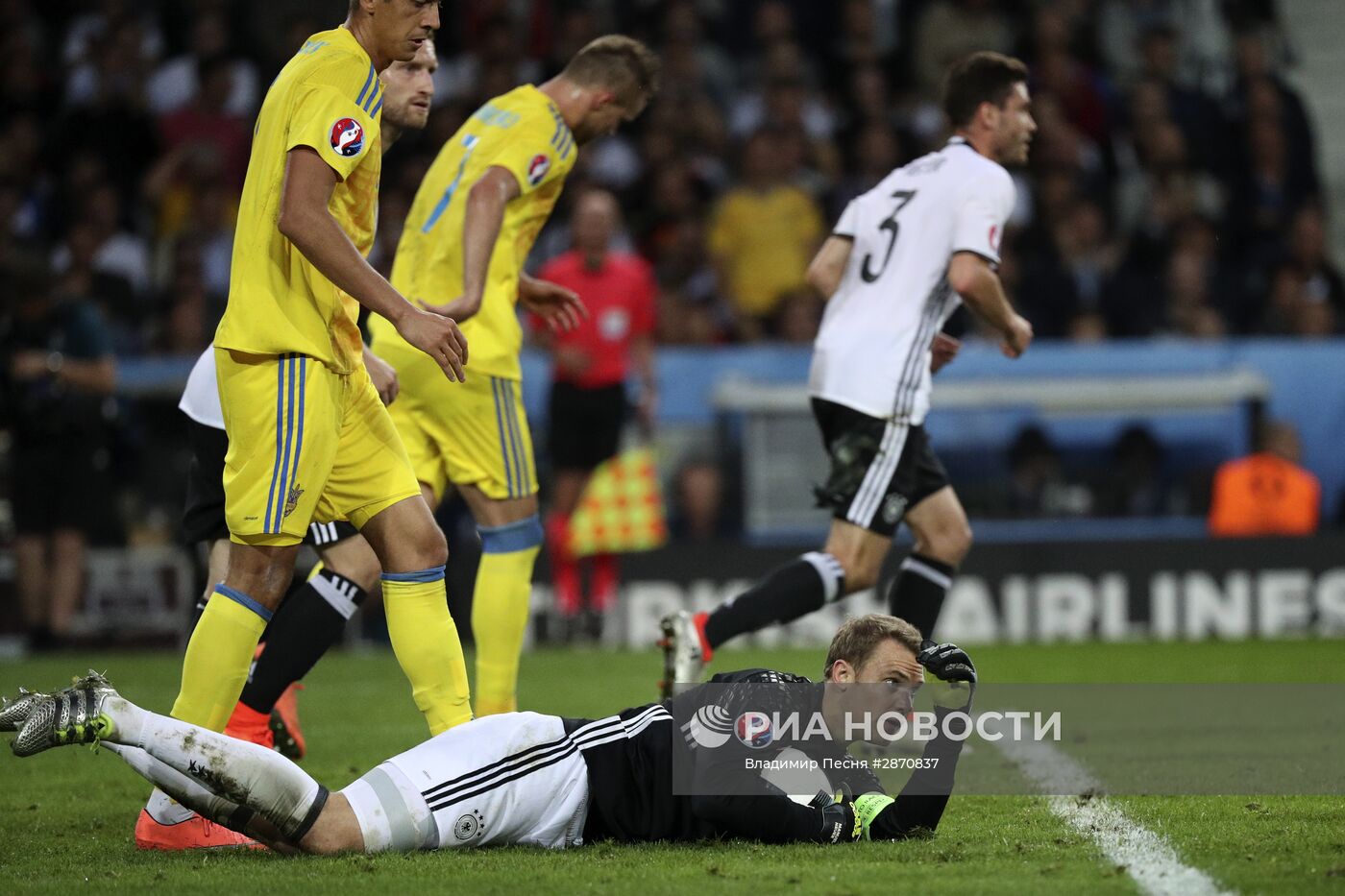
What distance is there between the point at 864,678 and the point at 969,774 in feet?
5.04

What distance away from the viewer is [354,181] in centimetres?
474

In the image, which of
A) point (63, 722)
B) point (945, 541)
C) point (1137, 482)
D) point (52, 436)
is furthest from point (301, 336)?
point (1137, 482)

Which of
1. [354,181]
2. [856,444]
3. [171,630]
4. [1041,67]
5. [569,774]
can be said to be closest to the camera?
[569,774]

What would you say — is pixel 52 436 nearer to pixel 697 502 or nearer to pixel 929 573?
pixel 697 502

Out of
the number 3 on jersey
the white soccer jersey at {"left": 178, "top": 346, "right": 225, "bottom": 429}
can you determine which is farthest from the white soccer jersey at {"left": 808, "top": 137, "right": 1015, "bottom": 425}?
the white soccer jersey at {"left": 178, "top": 346, "right": 225, "bottom": 429}

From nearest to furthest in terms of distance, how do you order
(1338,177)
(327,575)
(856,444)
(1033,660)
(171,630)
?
(327,575)
(856,444)
(1033,660)
(171,630)
(1338,177)

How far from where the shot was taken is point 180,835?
465cm

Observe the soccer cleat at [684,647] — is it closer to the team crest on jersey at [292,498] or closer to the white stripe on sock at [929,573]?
the white stripe on sock at [929,573]

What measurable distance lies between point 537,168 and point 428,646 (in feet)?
6.34

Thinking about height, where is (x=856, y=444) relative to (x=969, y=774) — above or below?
above

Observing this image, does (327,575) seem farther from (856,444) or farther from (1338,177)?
(1338,177)

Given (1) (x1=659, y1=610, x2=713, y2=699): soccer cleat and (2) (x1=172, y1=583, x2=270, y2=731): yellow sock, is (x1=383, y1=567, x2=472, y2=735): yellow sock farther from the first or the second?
(1) (x1=659, y1=610, x2=713, y2=699): soccer cleat

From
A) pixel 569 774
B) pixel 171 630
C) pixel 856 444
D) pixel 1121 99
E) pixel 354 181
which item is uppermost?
pixel 1121 99

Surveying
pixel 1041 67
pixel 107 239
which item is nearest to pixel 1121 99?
pixel 1041 67
